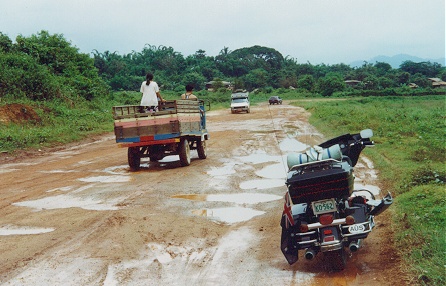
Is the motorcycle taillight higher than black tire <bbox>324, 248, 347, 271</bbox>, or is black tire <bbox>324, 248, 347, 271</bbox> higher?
the motorcycle taillight

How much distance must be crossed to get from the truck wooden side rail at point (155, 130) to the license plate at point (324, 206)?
7.73m

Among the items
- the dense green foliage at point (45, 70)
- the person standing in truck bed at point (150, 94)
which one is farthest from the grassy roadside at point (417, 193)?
the dense green foliage at point (45, 70)

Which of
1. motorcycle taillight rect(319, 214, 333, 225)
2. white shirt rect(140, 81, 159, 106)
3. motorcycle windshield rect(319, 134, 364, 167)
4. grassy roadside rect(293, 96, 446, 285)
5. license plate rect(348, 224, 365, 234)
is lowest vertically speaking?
grassy roadside rect(293, 96, 446, 285)

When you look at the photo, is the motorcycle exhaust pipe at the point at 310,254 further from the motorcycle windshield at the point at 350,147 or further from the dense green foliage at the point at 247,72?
the dense green foliage at the point at 247,72

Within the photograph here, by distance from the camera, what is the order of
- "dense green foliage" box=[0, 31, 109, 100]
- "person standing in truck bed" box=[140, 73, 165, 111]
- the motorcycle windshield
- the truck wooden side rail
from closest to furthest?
the motorcycle windshield, the truck wooden side rail, "person standing in truck bed" box=[140, 73, 165, 111], "dense green foliage" box=[0, 31, 109, 100]

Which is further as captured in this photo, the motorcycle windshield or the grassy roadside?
the motorcycle windshield

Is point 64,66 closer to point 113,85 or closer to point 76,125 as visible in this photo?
point 76,125

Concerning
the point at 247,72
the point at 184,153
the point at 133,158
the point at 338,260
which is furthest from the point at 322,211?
the point at 247,72

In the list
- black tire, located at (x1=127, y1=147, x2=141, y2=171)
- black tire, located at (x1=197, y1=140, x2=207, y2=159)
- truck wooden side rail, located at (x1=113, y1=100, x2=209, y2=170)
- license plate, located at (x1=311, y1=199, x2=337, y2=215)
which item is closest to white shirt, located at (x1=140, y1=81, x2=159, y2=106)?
truck wooden side rail, located at (x1=113, y1=100, x2=209, y2=170)

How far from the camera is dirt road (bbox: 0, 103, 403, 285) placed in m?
5.55

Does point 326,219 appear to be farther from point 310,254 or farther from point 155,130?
point 155,130

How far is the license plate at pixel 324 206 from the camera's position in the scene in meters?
5.41

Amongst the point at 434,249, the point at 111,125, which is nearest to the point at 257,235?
the point at 434,249

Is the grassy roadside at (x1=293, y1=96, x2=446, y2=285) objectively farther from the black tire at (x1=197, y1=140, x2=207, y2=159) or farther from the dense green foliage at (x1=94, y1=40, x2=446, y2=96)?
the dense green foliage at (x1=94, y1=40, x2=446, y2=96)
